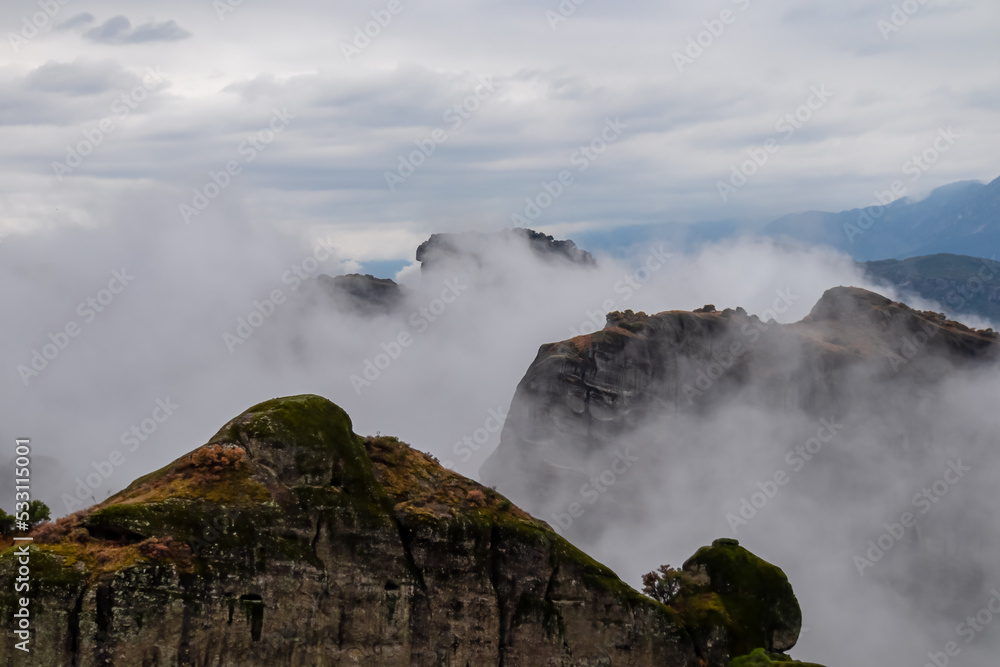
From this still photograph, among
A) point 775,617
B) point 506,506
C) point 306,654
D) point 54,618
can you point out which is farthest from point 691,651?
point 54,618

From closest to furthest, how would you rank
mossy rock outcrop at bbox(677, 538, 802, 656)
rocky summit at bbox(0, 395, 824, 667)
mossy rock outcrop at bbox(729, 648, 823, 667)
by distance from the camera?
rocky summit at bbox(0, 395, 824, 667)
mossy rock outcrop at bbox(729, 648, 823, 667)
mossy rock outcrop at bbox(677, 538, 802, 656)

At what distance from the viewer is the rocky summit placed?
5003 centimetres

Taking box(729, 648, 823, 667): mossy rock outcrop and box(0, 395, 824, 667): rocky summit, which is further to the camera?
box(729, 648, 823, 667): mossy rock outcrop

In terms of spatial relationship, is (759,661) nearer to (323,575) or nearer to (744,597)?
(744,597)

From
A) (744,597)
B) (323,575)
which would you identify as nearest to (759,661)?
(744,597)

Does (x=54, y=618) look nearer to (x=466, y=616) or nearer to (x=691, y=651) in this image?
(x=466, y=616)

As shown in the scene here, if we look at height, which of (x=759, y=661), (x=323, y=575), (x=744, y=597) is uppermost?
(x=323, y=575)

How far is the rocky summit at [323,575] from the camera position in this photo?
5003 cm

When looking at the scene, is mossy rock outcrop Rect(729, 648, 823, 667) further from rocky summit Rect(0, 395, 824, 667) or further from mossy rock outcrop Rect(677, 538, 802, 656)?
mossy rock outcrop Rect(677, 538, 802, 656)

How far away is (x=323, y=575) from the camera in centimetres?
5503

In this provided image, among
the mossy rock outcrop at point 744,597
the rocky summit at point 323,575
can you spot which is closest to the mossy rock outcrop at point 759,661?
the rocky summit at point 323,575

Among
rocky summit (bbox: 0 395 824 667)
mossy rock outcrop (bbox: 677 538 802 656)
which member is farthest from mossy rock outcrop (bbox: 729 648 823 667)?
mossy rock outcrop (bbox: 677 538 802 656)

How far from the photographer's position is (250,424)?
187 feet

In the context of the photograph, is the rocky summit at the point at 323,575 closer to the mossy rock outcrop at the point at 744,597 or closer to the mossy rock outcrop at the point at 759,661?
the mossy rock outcrop at the point at 759,661
